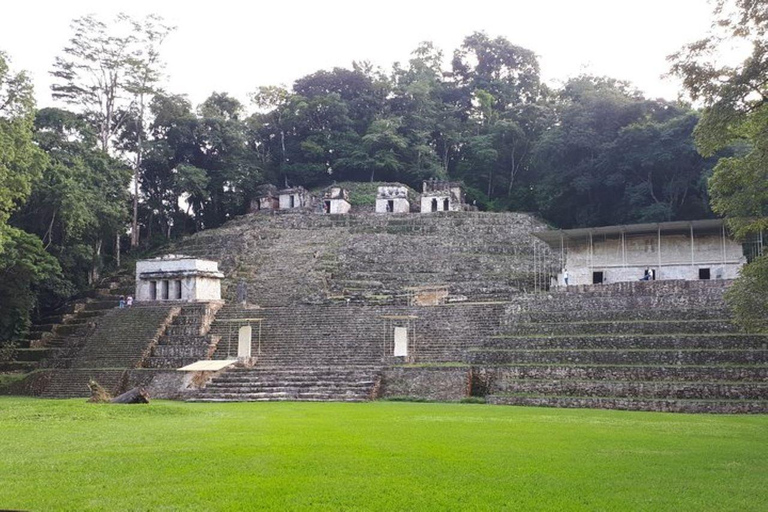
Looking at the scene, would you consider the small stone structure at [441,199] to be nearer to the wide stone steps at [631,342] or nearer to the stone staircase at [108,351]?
the stone staircase at [108,351]

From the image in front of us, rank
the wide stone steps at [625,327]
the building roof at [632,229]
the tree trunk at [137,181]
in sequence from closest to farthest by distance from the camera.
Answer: the wide stone steps at [625,327] → the building roof at [632,229] → the tree trunk at [137,181]

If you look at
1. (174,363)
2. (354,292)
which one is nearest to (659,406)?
(174,363)

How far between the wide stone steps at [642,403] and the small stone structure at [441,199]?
106ft

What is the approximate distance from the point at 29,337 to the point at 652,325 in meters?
25.6

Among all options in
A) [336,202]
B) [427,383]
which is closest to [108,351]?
[427,383]

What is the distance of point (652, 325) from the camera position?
23906 mm

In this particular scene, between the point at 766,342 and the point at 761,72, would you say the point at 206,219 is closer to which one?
the point at 766,342

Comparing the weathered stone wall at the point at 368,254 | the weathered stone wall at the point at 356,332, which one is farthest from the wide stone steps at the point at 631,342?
the weathered stone wall at the point at 368,254

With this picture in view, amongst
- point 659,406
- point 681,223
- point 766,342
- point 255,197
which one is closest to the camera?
point 659,406

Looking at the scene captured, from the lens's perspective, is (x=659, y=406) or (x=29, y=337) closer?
(x=659, y=406)

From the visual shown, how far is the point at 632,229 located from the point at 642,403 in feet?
44.8

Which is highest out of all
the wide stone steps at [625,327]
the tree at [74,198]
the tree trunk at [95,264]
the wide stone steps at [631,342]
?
the tree at [74,198]

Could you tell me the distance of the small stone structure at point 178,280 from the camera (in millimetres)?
33375

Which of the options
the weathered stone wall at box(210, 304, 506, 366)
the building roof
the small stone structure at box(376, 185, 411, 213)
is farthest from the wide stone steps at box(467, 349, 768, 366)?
the small stone structure at box(376, 185, 411, 213)
